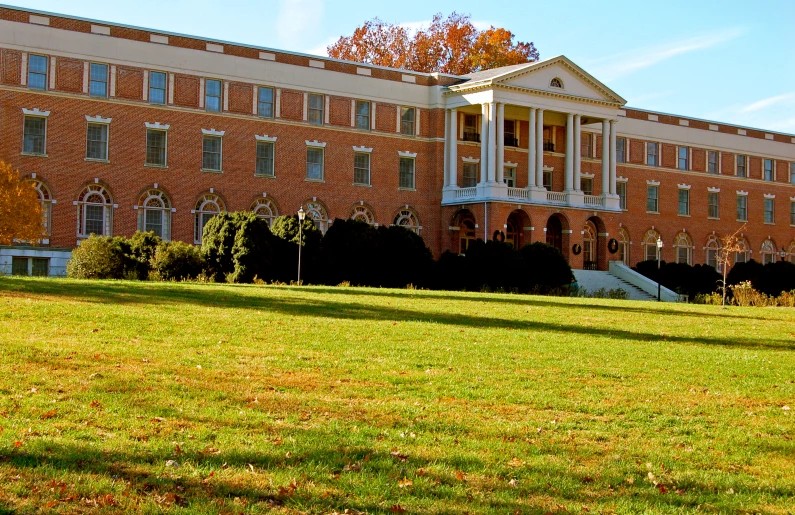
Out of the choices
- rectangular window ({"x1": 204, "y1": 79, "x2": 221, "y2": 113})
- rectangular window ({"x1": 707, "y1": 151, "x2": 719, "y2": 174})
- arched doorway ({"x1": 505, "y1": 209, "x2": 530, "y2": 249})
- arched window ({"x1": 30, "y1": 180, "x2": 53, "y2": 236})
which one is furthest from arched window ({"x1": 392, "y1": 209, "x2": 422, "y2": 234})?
rectangular window ({"x1": 707, "y1": 151, "x2": 719, "y2": 174})

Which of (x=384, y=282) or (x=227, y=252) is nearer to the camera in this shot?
(x=227, y=252)

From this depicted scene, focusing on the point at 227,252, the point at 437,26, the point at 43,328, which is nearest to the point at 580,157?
the point at 437,26

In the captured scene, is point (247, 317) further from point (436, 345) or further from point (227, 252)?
point (227, 252)

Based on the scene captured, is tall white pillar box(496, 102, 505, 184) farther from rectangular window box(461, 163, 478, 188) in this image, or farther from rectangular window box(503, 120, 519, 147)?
rectangular window box(503, 120, 519, 147)

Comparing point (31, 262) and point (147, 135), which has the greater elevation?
point (147, 135)

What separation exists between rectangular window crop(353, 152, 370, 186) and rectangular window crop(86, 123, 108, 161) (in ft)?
47.6

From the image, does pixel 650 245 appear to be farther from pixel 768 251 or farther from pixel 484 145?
pixel 484 145

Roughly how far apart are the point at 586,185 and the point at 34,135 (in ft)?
118

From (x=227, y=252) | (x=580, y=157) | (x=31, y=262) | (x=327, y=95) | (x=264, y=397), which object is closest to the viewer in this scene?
(x=264, y=397)

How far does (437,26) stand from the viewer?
7150cm

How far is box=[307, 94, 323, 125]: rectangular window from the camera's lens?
178 ft

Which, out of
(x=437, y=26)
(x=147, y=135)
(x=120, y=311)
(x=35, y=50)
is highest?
(x=437, y=26)

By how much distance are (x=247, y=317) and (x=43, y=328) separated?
4.35m

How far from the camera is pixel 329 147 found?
54719mm
